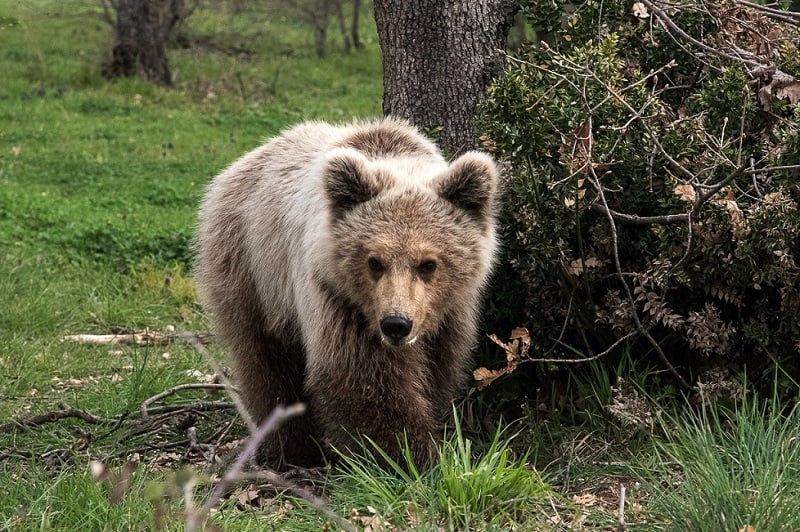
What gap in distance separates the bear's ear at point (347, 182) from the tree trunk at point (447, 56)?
1318mm

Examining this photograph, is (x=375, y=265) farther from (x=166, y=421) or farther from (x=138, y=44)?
(x=138, y=44)

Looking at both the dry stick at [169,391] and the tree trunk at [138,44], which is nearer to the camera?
the dry stick at [169,391]

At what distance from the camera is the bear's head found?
4.26 m

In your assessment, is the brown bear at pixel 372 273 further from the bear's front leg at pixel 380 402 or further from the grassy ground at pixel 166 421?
the grassy ground at pixel 166 421

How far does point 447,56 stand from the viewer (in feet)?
18.3

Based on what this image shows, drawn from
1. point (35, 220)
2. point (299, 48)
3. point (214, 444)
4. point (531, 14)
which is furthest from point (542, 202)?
point (299, 48)

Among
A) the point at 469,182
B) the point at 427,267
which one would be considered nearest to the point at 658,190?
the point at 469,182

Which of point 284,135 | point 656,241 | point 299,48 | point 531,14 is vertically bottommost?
point 299,48

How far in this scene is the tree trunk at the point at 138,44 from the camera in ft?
55.2

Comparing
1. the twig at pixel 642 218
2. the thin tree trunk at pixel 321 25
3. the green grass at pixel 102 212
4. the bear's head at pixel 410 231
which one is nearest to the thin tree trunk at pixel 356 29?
the green grass at pixel 102 212

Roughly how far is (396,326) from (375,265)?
362 mm

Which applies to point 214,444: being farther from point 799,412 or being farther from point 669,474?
point 799,412

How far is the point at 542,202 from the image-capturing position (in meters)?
4.81

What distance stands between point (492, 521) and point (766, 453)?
112 cm
